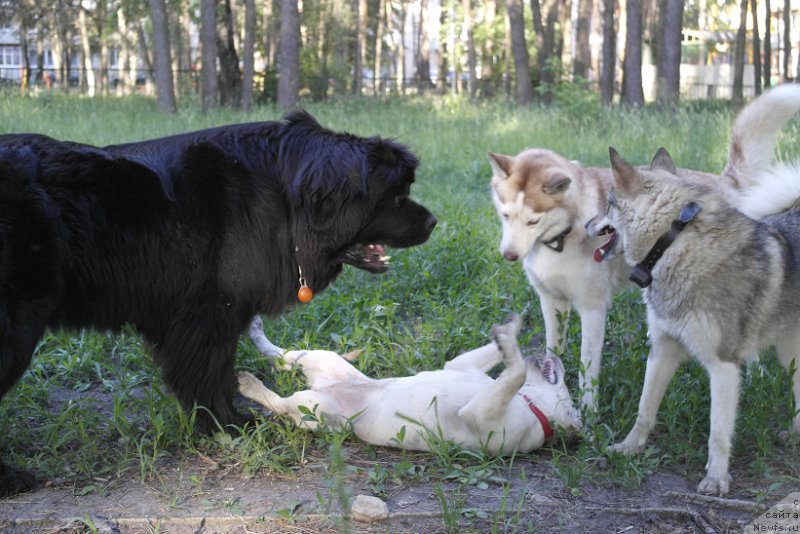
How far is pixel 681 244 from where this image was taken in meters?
3.66

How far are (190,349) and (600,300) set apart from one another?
2280mm

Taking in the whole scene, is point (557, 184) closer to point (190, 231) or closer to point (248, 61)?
point (190, 231)

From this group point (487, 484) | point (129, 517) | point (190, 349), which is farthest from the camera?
point (190, 349)

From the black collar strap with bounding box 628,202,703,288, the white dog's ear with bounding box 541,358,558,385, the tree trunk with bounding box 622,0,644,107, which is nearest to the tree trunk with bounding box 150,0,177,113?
the tree trunk with bounding box 622,0,644,107

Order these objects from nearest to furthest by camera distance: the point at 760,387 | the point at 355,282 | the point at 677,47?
the point at 760,387 < the point at 355,282 < the point at 677,47

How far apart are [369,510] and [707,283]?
1843 mm

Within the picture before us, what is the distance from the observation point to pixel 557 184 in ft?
14.4

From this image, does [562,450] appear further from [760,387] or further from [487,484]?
[760,387]

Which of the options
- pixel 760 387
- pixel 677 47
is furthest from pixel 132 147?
pixel 677 47

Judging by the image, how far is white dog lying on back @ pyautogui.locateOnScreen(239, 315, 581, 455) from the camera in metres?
3.66

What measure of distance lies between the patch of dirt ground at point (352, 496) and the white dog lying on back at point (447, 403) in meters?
0.25

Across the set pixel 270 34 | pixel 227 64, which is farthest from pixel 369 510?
pixel 270 34

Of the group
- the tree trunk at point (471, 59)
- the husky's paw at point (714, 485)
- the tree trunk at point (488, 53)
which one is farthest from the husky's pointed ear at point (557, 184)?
the tree trunk at point (488, 53)

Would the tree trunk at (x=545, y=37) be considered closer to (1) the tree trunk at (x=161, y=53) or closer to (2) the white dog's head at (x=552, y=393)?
(1) the tree trunk at (x=161, y=53)
